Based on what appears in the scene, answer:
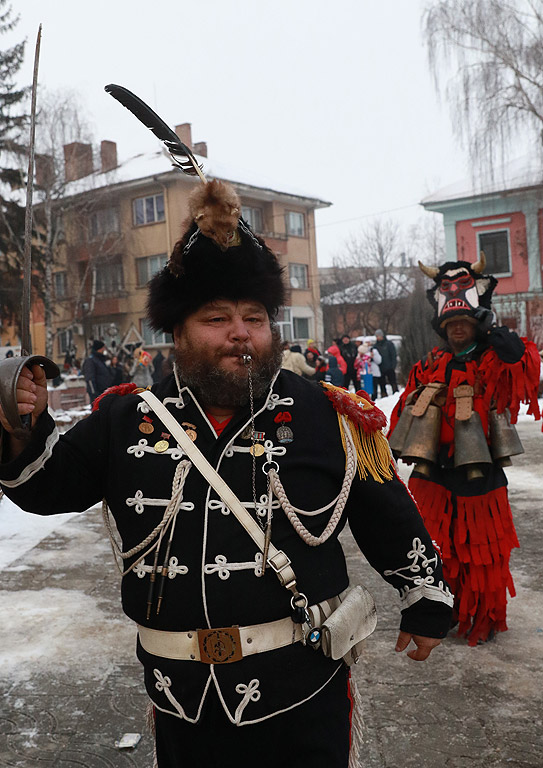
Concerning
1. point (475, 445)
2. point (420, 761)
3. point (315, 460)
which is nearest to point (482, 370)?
point (475, 445)

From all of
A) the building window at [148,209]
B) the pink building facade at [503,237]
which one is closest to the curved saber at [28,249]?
the pink building facade at [503,237]

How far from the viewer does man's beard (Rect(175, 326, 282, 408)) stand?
1.98 metres

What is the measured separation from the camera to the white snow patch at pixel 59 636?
12.0 ft

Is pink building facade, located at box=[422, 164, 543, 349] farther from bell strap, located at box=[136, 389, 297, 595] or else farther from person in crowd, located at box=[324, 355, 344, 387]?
bell strap, located at box=[136, 389, 297, 595]

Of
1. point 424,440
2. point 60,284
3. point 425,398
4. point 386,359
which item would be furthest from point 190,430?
point 60,284

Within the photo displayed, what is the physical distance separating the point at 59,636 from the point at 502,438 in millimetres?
2738

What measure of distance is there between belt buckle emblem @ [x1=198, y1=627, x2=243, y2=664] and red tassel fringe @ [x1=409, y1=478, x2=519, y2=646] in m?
2.39

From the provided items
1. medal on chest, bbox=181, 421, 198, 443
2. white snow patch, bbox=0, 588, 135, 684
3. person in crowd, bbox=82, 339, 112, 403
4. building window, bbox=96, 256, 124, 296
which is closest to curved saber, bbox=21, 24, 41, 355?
medal on chest, bbox=181, 421, 198, 443

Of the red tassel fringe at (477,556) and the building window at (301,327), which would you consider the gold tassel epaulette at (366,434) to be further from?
the building window at (301,327)

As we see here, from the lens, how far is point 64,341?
1313 inches

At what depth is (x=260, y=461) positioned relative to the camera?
6.37 feet

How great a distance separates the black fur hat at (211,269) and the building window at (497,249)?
25171 millimetres

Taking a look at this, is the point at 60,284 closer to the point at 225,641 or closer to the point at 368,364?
the point at 368,364

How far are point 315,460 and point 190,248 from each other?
712mm
